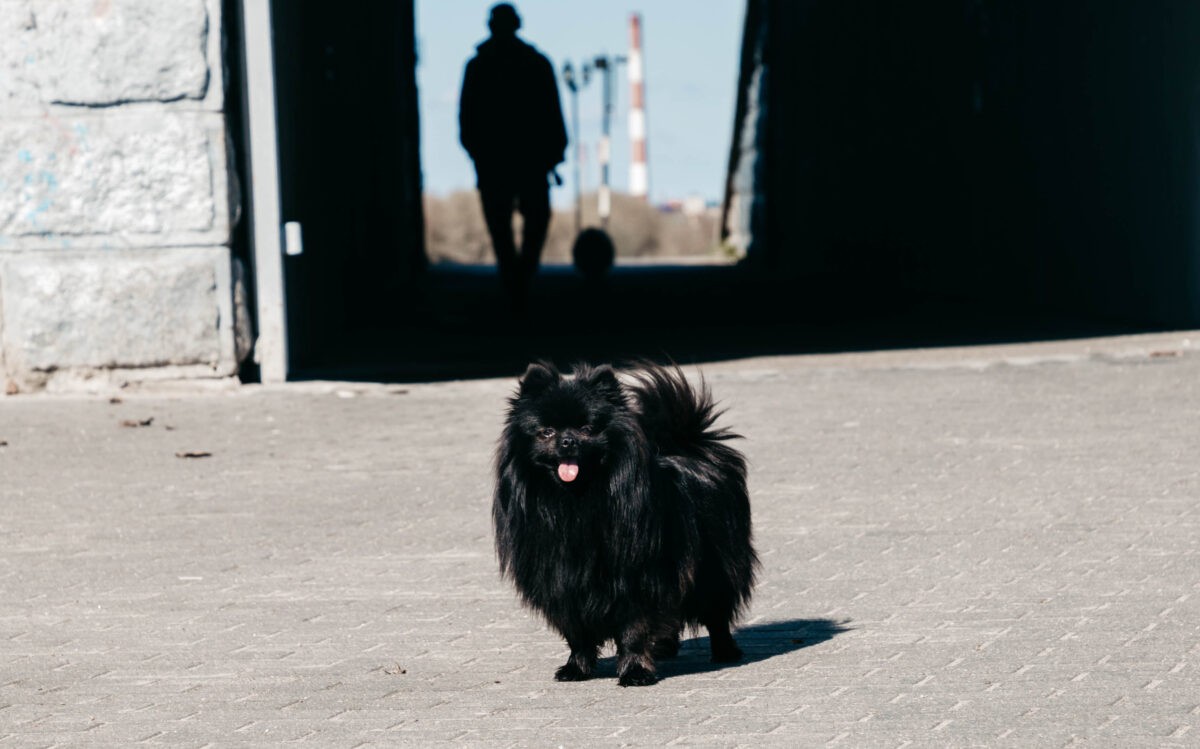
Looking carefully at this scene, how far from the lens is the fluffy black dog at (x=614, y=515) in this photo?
16.5 ft

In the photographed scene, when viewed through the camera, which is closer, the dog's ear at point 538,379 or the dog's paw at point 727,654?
the dog's ear at point 538,379

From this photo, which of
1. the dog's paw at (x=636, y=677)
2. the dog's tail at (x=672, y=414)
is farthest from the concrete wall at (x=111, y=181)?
the dog's paw at (x=636, y=677)

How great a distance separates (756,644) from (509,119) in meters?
11.1

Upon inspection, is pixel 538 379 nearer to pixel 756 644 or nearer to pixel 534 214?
pixel 756 644

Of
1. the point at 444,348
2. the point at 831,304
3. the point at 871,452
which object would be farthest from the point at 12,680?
the point at 831,304

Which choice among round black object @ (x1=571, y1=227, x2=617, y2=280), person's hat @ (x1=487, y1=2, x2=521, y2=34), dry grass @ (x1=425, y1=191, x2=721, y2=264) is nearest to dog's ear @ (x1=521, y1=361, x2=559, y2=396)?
person's hat @ (x1=487, y1=2, x2=521, y2=34)

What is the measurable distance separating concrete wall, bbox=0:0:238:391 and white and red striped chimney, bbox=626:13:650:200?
2227 inches

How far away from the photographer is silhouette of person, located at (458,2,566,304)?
16312 millimetres

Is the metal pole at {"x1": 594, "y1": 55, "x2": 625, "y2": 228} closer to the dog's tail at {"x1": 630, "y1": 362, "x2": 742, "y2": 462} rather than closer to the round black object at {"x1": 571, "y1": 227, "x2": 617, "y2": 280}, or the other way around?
the round black object at {"x1": 571, "y1": 227, "x2": 617, "y2": 280}

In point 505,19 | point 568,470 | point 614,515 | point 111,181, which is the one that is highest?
point 505,19

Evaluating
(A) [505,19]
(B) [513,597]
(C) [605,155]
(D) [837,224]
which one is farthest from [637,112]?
(B) [513,597]

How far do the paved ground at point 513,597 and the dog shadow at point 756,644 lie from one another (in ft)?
0.07

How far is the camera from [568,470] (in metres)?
4.96

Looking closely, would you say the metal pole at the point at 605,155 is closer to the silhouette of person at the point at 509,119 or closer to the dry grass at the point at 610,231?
the dry grass at the point at 610,231
